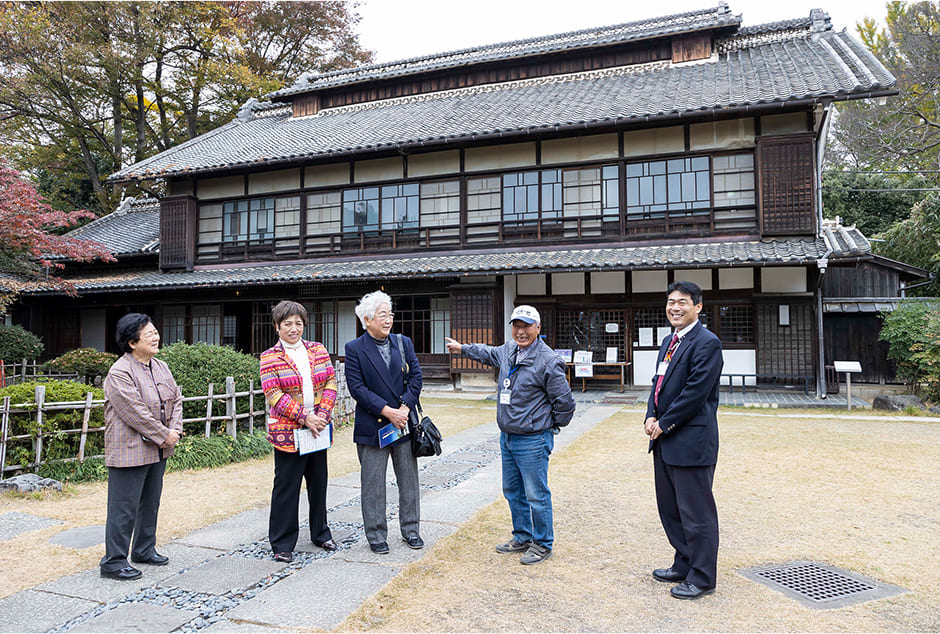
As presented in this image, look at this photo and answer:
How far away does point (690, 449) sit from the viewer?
3.33m

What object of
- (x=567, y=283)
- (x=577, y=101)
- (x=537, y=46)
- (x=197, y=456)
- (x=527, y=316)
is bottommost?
(x=197, y=456)

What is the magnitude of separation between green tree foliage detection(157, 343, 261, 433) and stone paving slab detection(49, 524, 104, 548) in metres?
2.80

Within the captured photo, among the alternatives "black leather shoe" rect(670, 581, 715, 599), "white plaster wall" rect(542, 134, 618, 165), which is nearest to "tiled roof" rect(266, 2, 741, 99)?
"white plaster wall" rect(542, 134, 618, 165)

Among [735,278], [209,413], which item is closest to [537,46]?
[735,278]

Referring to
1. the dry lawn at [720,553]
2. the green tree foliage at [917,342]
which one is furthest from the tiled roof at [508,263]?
the dry lawn at [720,553]

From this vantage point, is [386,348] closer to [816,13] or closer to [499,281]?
[499,281]

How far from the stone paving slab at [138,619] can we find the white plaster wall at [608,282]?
1166 centimetres

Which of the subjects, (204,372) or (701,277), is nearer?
(204,372)

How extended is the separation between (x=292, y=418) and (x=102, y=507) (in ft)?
8.68

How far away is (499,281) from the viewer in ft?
46.2

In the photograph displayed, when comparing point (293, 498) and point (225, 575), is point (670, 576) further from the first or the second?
point (225, 575)

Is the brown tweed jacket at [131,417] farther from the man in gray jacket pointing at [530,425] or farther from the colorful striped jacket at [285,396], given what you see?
the man in gray jacket pointing at [530,425]

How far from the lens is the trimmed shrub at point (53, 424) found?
19.2 ft

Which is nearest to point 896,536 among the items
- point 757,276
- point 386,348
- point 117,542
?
point 386,348
